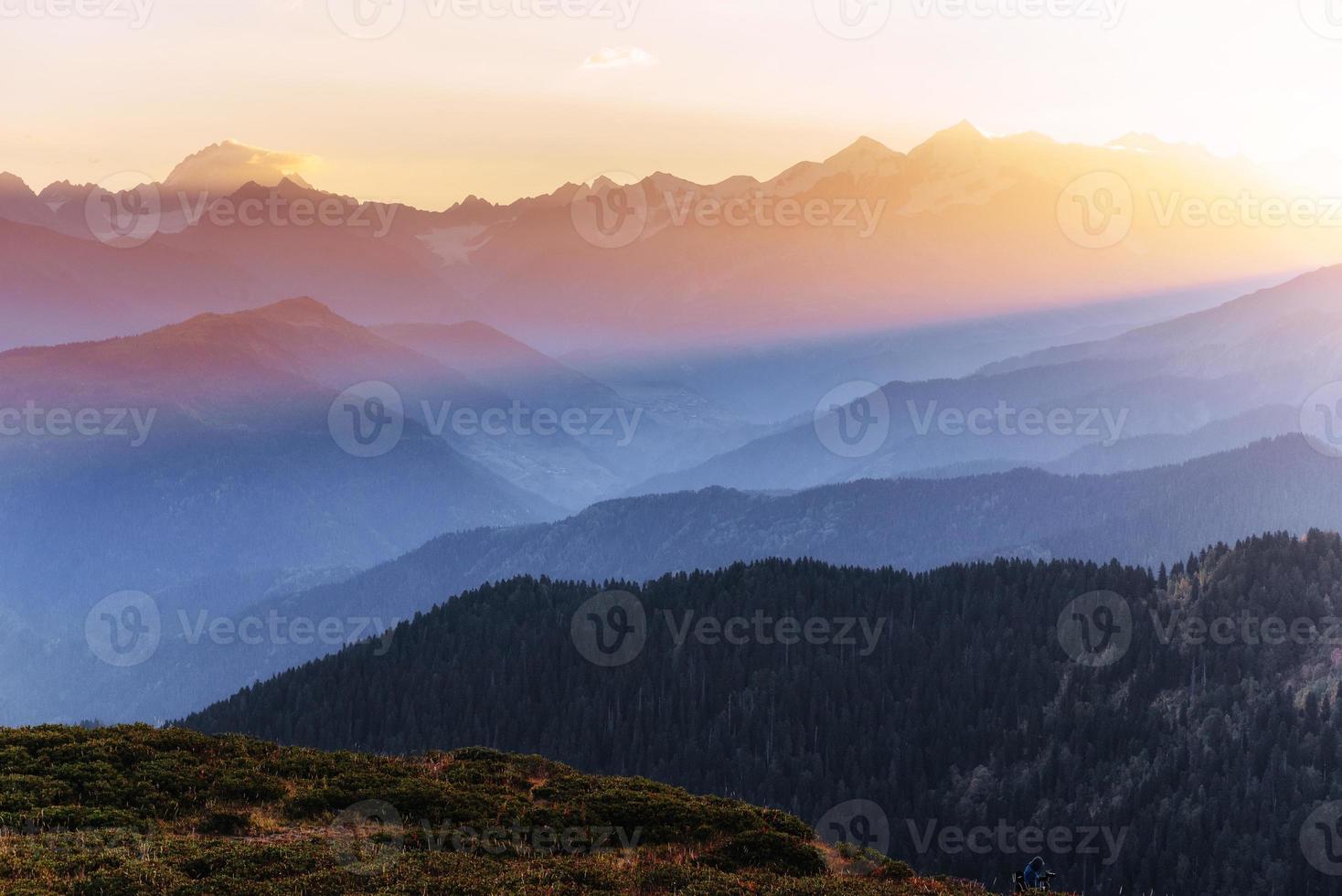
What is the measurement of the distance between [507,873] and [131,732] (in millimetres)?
28298

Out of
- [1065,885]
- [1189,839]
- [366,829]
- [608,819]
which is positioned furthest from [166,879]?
[1189,839]

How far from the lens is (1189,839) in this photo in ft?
596

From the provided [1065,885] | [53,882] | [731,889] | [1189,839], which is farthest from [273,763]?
[1189,839]

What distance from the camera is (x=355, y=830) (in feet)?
172

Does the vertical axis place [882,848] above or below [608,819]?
below

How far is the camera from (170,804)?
53094mm

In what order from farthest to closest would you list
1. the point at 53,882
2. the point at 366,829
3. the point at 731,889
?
the point at 366,829 < the point at 731,889 < the point at 53,882

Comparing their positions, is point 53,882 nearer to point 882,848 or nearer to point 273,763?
point 273,763

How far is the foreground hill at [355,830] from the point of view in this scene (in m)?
43.2

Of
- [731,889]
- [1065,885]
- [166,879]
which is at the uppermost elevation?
[166,879]

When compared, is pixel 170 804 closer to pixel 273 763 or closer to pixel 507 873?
pixel 273 763

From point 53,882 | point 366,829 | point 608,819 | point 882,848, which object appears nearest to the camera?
point 53,882

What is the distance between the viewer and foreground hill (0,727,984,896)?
A: 142ft

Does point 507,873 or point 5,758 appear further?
point 5,758
